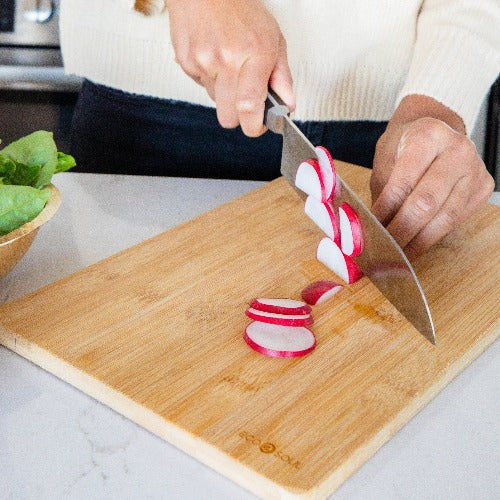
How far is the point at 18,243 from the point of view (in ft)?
2.94

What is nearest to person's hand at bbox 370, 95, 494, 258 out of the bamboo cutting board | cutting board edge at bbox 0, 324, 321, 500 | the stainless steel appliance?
the bamboo cutting board

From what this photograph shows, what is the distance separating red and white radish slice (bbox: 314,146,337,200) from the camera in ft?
3.24

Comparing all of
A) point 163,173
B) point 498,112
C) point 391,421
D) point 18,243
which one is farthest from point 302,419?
A: point 498,112

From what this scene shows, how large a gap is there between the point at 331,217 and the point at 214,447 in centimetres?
39

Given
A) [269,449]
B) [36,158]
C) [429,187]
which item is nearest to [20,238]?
[36,158]

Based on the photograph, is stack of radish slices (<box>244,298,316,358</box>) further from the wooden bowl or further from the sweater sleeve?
the sweater sleeve

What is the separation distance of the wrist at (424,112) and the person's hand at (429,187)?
11 centimetres

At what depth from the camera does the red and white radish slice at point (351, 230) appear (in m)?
0.96

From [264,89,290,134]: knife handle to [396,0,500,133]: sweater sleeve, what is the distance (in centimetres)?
31

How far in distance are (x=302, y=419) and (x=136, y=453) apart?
6.3 inches

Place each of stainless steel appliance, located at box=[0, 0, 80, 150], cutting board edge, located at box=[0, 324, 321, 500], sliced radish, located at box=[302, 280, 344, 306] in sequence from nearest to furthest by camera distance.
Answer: cutting board edge, located at box=[0, 324, 321, 500]
sliced radish, located at box=[302, 280, 344, 306]
stainless steel appliance, located at box=[0, 0, 80, 150]

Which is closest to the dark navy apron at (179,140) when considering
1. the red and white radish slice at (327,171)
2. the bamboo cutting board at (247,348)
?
the bamboo cutting board at (247,348)

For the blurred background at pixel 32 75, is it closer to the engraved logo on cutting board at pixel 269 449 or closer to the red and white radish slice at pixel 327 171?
the red and white radish slice at pixel 327 171

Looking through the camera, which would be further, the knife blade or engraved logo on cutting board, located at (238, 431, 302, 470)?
the knife blade
